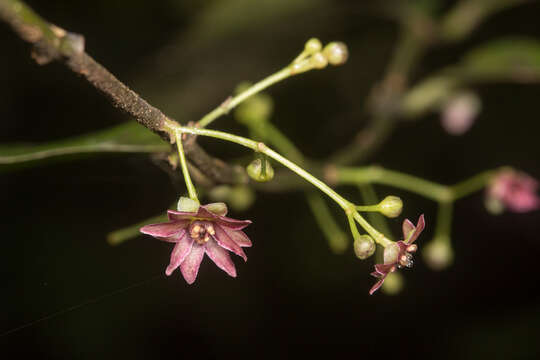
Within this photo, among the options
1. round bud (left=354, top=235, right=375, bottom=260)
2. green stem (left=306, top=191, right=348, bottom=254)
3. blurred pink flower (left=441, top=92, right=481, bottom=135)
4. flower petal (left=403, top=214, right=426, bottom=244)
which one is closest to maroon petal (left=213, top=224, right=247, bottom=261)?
round bud (left=354, top=235, right=375, bottom=260)

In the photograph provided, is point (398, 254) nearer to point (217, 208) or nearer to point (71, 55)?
point (217, 208)

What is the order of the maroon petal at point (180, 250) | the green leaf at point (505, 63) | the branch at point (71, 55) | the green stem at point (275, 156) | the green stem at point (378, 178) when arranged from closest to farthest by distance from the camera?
1. the branch at point (71, 55)
2. the green stem at point (275, 156)
3. the maroon petal at point (180, 250)
4. the green stem at point (378, 178)
5. the green leaf at point (505, 63)

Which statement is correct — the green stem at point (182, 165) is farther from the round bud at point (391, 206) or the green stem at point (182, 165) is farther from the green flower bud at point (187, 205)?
the round bud at point (391, 206)

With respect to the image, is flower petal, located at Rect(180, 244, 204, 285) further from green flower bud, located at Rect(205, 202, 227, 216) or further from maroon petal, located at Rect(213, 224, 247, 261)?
green flower bud, located at Rect(205, 202, 227, 216)

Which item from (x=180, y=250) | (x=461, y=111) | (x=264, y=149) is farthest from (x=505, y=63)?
(x=180, y=250)

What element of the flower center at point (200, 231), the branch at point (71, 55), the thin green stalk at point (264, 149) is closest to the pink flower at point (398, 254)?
the thin green stalk at point (264, 149)

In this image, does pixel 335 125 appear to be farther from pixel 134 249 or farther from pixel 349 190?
pixel 134 249
